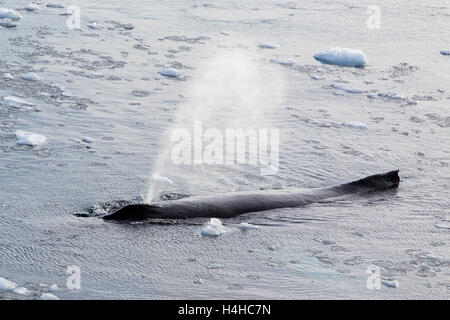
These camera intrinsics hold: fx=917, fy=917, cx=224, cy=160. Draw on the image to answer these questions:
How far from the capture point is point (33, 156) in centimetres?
998

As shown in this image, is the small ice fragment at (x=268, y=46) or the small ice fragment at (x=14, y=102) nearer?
the small ice fragment at (x=14, y=102)

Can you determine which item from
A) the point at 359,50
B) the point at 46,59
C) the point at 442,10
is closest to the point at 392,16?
the point at 442,10

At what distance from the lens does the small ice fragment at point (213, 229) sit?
8.43 m

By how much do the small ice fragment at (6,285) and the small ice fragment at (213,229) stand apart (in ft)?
6.44

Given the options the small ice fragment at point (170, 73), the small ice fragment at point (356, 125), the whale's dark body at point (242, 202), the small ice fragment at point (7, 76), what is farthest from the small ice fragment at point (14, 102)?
the small ice fragment at point (356, 125)

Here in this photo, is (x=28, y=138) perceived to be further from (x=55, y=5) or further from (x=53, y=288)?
(x=55, y=5)

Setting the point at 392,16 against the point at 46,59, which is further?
the point at 392,16

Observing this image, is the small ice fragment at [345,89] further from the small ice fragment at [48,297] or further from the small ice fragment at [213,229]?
the small ice fragment at [48,297]

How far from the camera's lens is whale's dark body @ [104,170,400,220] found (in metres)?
8.61

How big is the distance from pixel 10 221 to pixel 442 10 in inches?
476

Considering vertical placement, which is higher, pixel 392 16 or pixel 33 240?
pixel 392 16

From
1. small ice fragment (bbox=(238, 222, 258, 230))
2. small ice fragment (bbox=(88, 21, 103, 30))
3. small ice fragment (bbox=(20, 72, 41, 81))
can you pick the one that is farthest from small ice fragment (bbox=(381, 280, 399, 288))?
small ice fragment (bbox=(88, 21, 103, 30))
